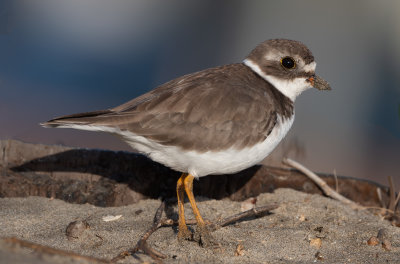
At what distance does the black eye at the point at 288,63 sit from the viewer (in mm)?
4535

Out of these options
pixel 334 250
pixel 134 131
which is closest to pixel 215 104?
pixel 134 131

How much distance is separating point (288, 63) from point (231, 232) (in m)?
1.75

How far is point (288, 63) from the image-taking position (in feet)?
14.9

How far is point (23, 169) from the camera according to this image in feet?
15.6

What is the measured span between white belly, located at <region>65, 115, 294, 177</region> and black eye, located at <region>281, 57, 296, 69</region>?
31.4 inches

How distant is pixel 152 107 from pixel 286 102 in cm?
140

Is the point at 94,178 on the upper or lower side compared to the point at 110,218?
upper

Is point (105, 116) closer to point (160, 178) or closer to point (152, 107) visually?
point (152, 107)

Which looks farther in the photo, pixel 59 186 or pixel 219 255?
pixel 59 186

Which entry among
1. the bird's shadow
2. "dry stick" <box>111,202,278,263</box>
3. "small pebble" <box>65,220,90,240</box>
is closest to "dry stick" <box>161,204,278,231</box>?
"dry stick" <box>111,202,278,263</box>

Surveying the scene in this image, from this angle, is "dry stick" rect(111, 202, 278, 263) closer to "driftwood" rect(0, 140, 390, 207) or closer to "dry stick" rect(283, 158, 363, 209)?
"driftwood" rect(0, 140, 390, 207)

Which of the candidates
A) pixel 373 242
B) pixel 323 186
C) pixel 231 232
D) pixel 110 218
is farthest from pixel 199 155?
pixel 323 186

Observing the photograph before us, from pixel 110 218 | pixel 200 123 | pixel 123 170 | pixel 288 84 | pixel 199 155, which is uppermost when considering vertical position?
pixel 288 84

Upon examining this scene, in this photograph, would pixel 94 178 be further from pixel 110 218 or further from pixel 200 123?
pixel 200 123
